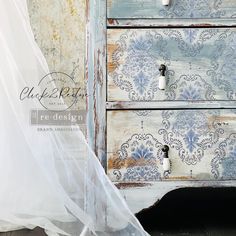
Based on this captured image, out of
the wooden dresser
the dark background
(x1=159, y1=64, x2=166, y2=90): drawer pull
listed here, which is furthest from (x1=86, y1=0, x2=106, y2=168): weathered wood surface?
the dark background

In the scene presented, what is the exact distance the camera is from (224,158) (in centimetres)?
110

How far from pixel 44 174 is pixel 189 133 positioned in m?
0.38

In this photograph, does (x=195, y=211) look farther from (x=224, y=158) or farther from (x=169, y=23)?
(x=169, y=23)

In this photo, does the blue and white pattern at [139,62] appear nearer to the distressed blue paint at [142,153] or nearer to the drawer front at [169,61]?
the drawer front at [169,61]

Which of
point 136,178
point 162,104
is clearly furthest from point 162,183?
point 162,104

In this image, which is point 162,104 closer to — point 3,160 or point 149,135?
point 149,135

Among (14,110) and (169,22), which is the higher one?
(169,22)

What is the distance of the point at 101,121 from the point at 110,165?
113 millimetres

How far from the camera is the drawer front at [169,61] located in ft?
3.49

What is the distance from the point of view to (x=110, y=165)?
3.57ft

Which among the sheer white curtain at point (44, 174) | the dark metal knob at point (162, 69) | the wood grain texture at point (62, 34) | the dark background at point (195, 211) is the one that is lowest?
the dark background at point (195, 211)

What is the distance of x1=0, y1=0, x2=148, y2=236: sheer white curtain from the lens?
1.07 m

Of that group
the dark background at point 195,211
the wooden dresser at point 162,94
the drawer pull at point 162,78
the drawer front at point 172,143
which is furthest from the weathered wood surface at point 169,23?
the dark background at point 195,211

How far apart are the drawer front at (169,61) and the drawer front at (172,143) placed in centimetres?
6
